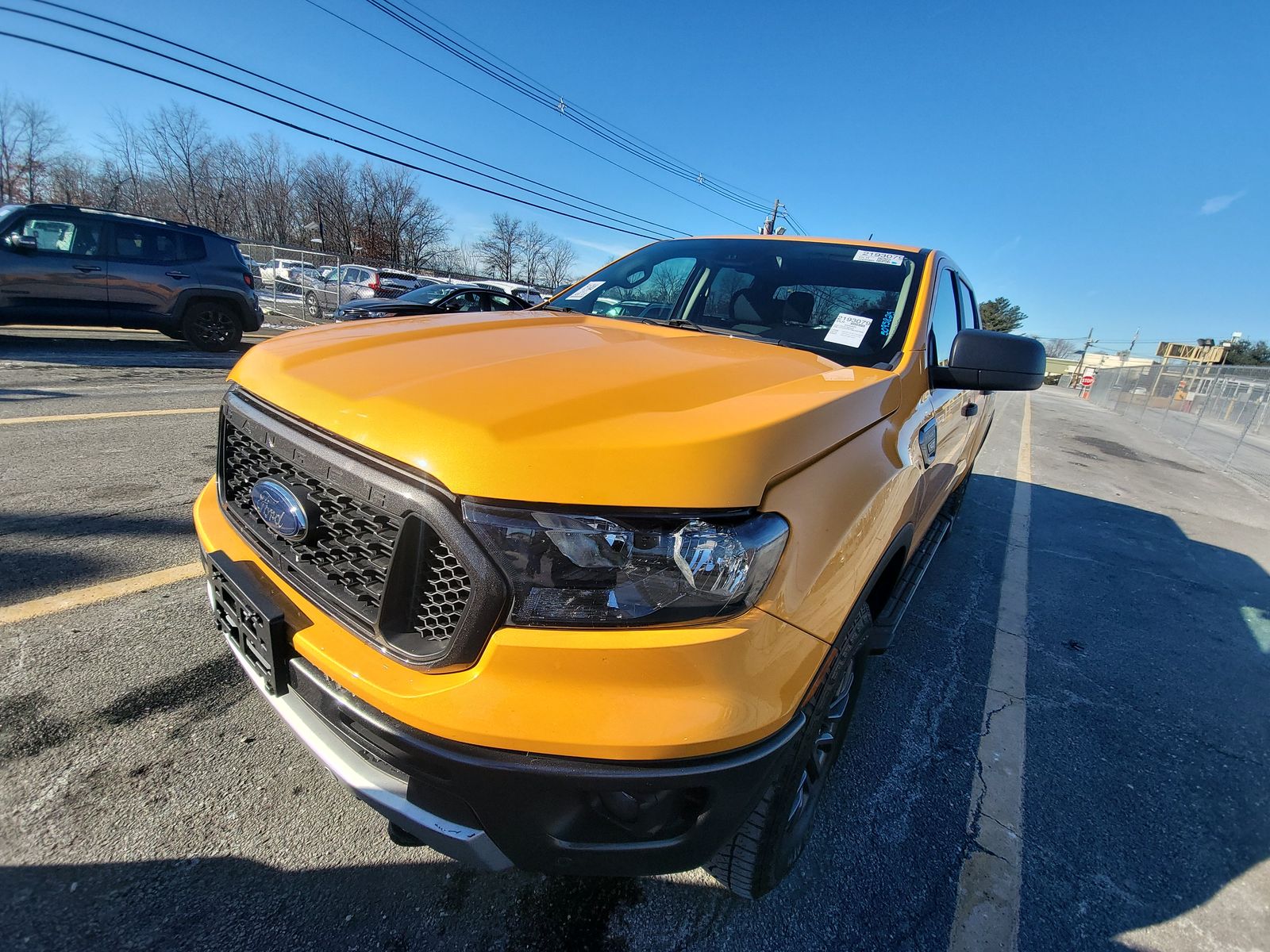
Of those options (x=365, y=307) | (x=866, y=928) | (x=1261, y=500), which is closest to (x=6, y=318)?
(x=365, y=307)

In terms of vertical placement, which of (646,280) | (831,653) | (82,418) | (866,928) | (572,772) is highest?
(646,280)

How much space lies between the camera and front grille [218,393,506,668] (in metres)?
1.13

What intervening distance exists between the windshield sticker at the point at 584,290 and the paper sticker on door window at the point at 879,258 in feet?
4.19

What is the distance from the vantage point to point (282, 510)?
4.66 ft

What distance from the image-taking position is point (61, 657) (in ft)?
7.28

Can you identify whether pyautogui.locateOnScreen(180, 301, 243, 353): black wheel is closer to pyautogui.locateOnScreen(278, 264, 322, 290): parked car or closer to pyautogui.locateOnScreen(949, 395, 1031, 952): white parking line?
pyautogui.locateOnScreen(278, 264, 322, 290): parked car

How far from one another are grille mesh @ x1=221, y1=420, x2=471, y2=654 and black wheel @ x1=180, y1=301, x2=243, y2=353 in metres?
10.2

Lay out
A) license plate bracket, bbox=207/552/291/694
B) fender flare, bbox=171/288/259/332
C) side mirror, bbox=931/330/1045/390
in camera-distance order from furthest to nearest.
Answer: fender flare, bbox=171/288/259/332
side mirror, bbox=931/330/1045/390
license plate bracket, bbox=207/552/291/694

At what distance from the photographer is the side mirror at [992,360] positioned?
2.14 metres

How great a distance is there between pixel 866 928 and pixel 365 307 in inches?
445

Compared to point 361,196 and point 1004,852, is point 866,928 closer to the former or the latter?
point 1004,852

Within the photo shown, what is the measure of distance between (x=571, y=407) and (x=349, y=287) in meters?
23.0

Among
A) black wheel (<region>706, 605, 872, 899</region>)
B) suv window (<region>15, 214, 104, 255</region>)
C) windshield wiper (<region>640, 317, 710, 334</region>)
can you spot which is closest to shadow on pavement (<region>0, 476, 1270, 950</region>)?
black wheel (<region>706, 605, 872, 899</region>)

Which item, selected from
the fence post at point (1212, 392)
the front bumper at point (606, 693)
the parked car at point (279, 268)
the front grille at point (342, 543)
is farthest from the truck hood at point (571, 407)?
the parked car at point (279, 268)
